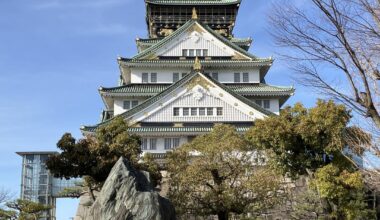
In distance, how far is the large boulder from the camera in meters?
14.0

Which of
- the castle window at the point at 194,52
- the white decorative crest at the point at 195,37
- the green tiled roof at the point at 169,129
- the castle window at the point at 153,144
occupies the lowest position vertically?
the castle window at the point at 153,144

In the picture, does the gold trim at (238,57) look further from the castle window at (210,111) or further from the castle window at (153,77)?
the castle window at (153,77)

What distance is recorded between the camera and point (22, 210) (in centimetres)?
2703

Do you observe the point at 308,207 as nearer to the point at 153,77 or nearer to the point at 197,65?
the point at 197,65

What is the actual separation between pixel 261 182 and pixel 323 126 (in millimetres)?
3875

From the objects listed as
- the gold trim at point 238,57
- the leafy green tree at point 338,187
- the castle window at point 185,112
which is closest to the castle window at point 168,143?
the castle window at point 185,112

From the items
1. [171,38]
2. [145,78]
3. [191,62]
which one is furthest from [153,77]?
[171,38]

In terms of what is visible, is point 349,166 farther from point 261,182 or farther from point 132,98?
point 132,98

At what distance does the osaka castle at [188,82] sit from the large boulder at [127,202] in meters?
15.5

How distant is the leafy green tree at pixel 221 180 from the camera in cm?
2208

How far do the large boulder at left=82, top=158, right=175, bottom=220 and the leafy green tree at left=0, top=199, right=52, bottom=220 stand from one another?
13.3m

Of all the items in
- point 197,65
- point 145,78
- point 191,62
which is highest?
point 191,62

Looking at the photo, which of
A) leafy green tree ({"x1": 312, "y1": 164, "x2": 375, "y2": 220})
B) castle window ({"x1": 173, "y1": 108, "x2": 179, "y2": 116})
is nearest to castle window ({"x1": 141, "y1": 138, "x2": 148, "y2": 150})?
castle window ({"x1": 173, "y1": 108, "x2": 179, "y2": 116})

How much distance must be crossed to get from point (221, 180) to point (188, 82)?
1266cm
